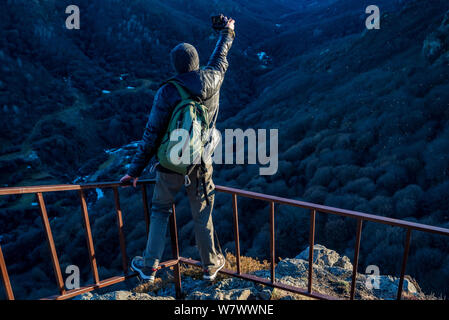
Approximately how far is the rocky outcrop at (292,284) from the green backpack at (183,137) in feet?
3.47

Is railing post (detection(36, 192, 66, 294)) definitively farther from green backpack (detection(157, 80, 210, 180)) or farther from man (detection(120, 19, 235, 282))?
green backpack (detection(157, 80, 210, 180))

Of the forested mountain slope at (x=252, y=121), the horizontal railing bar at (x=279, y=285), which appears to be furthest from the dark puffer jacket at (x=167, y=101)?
the forested mountain slope at (x=252, y=121)

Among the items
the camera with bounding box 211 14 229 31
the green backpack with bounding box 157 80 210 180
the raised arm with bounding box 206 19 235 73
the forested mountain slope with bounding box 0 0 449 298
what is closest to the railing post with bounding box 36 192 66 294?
the green backpack with bounding box 157 80 210 180

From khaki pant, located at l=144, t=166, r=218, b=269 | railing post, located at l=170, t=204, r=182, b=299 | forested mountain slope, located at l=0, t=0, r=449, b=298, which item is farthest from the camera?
forested mountain slope, located at l=0, t=0, r=449, b=298

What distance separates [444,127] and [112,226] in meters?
12.7

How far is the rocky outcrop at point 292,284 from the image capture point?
8.25ft

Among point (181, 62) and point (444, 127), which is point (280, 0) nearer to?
point (444, 127)

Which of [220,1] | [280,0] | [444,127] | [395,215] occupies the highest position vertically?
[280,0]

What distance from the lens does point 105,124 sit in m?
39.2

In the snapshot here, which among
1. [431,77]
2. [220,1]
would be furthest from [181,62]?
[220,1]

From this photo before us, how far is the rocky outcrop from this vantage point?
8.25ft

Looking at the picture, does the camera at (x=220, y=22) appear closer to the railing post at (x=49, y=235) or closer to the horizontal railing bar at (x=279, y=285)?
the railing post at (x=49, y=235)

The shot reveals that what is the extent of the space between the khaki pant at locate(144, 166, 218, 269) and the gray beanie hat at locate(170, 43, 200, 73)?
27.6 inches
